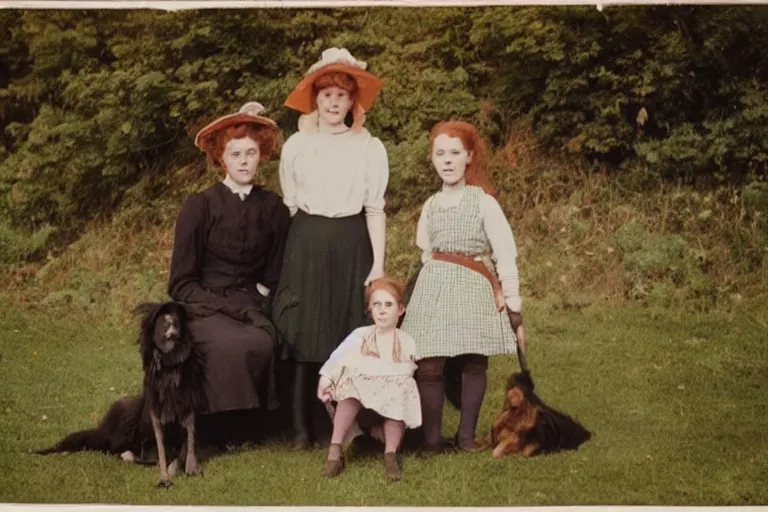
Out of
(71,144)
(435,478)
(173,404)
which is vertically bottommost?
(435,478)

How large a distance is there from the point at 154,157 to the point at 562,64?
9.19 feet

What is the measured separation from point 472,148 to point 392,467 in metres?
2.03

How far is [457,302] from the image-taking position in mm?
7164

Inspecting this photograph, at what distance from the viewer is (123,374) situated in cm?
771

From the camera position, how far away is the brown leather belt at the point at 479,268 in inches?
285

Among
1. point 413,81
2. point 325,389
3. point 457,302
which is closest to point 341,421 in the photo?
point 325,389

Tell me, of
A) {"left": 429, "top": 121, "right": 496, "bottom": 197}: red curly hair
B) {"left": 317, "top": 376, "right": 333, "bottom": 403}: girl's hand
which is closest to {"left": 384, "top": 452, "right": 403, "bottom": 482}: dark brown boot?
{"left": 317, "top": 376, "right": 333, "bottom": 403}: girl's hand

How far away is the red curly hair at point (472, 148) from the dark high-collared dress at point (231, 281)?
44.1 inches

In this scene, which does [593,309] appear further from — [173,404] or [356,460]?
[173,404]

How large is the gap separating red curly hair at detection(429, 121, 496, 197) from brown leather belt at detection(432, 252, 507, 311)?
462mm

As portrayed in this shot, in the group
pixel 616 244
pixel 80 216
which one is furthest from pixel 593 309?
pixel 80 216

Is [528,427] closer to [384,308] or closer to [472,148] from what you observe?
[384,308]

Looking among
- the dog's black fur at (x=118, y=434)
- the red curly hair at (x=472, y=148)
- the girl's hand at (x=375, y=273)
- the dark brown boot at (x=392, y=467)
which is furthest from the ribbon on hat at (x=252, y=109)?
the dark brown boot at (x=392, y=467)

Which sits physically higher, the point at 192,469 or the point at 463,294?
the point at 463,294
